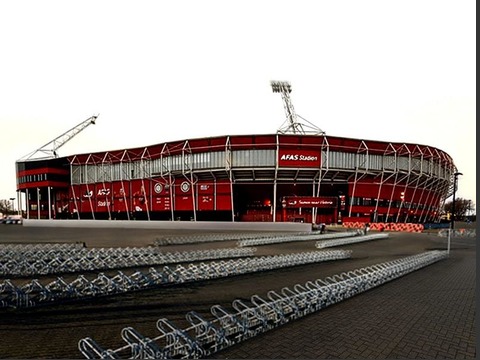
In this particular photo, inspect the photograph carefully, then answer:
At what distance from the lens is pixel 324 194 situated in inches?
2351

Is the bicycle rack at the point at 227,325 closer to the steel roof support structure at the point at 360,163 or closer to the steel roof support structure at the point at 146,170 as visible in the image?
the steel roof support structure at the point at 360,163

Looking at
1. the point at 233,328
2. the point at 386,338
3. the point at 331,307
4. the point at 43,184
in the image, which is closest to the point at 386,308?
the point at 331,307

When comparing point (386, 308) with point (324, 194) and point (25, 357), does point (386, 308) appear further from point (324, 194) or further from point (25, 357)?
point (324, 194)

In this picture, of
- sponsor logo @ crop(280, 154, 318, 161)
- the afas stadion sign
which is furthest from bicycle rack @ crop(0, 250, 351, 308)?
sponsor logo @ crop(280, 154, 318, 161)

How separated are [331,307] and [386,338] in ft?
7.26

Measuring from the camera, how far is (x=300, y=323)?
7.50 meters

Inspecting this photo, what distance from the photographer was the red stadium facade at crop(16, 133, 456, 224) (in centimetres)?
5356

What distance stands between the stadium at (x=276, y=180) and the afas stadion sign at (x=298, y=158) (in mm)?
174

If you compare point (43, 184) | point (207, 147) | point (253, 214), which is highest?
point (207, 147)

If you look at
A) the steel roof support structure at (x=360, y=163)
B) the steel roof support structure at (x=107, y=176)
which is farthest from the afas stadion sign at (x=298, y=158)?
the steel roof support structure at (x=107, y=176)

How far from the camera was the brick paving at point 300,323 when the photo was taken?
6.02m

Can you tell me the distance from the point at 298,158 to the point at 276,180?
5.52 meters

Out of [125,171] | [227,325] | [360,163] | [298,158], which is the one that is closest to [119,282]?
[227,325]

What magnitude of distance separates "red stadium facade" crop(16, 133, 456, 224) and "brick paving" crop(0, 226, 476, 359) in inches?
1682
